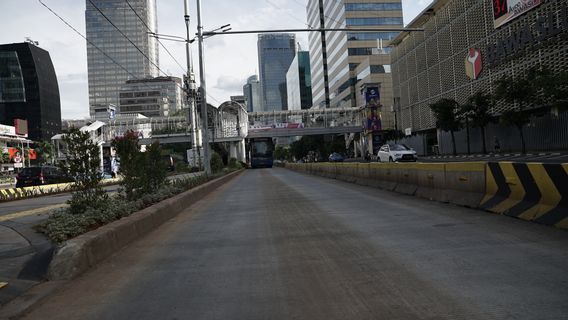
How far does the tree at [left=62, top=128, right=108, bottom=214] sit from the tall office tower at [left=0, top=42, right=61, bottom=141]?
120817 mm

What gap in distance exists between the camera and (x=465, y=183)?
10539 mm

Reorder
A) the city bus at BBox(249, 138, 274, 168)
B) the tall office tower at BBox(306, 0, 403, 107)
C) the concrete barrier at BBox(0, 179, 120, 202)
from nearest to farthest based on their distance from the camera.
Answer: the concrete barrier at BBox(0, 179, 120, 202)
the city bus at BBox(249, 138, 274, 168)
the tall office tower at BBox(306, 0, 403, 107)

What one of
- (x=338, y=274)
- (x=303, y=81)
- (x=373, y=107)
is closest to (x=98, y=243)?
(x=338, y=274)

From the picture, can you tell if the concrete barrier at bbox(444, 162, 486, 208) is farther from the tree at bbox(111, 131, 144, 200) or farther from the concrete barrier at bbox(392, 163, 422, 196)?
the tree at bbox(111, 131, 144, 200)

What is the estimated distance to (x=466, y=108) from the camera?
40938mm

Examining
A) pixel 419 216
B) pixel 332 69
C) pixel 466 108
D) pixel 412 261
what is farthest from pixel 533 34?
pixel 332 69

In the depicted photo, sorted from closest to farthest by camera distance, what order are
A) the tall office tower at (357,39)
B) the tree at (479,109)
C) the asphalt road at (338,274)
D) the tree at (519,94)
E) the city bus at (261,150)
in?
the asphalt road at (338,274)
the tree at (519,94)
the tree at (479,109)
the city bus at (261,150)
the tall office tower at (357,39)

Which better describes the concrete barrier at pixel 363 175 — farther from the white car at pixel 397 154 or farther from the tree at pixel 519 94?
the tree at pixel 519 94

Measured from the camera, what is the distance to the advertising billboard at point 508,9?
36.3 metres

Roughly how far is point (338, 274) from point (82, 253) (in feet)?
10.6

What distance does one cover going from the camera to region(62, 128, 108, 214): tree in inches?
353

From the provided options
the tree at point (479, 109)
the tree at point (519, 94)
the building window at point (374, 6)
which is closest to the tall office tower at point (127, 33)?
the tree at point (519, 94)

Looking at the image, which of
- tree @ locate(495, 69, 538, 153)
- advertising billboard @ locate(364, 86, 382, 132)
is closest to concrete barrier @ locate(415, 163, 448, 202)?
tree @ locate(495, 69, 538, 153)

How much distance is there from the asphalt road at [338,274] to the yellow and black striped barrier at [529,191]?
31 cm
